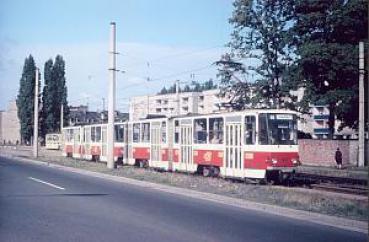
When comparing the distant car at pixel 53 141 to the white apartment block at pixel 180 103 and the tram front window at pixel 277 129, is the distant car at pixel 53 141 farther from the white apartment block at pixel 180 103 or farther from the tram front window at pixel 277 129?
the tram front window at pixel 277 129

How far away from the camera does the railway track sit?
19.6 meters

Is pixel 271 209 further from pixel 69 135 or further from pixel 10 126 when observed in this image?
pixel 10 126

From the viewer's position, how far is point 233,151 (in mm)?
23281

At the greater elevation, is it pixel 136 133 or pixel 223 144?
pixel 136 133

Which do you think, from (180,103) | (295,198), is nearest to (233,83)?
(295,198)

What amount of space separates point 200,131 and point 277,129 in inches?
190

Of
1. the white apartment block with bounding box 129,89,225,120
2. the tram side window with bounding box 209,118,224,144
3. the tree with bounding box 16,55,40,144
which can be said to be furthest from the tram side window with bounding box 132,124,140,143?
the white apartment block with bounding box 129,89,225,120

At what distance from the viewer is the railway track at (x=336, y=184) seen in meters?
19.6

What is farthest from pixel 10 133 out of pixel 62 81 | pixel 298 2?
pixel 298 2

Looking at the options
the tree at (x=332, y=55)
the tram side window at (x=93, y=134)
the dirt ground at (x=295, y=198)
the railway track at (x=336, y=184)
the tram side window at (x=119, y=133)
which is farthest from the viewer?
the tram side window at (x=93, y=134)

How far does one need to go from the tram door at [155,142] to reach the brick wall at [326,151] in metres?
14.4

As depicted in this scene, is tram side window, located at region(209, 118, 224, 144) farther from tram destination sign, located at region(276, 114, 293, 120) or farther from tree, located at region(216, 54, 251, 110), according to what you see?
tree, located at region(216, 54, 251, 110)

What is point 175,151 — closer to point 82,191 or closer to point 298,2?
point 82,191

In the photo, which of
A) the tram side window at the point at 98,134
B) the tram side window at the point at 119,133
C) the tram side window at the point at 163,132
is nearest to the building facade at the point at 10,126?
the tram side window at the point at 98,134
